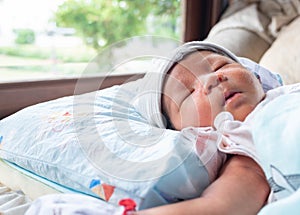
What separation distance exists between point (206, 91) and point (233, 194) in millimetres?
283

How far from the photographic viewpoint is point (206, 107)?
842 mm

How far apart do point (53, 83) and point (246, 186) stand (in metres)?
1.13

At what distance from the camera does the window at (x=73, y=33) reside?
1552 millimetres

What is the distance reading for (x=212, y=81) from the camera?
0.86 m

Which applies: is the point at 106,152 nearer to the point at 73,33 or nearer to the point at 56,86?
the point at 56,86

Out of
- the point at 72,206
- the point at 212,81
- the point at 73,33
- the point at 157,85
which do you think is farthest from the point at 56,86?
the point at 72,206

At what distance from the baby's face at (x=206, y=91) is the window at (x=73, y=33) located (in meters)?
0.38

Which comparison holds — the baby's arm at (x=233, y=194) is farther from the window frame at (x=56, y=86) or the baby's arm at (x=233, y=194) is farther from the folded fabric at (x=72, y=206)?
the window frame at (x=56, y=86)

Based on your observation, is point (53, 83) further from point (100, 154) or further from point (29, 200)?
point (100, 154)

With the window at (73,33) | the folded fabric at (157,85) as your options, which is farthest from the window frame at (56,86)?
the folded fabric at (157,85)

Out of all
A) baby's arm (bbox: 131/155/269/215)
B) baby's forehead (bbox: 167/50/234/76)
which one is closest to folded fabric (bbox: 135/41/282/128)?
baby's forehead (bbox: 167/50/234/76)

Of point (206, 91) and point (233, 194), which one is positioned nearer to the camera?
point (233, 194)

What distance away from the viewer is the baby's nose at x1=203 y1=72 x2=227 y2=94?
2.81 ft

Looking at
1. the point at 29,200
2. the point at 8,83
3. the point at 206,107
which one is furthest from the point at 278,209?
the point at 8,83
